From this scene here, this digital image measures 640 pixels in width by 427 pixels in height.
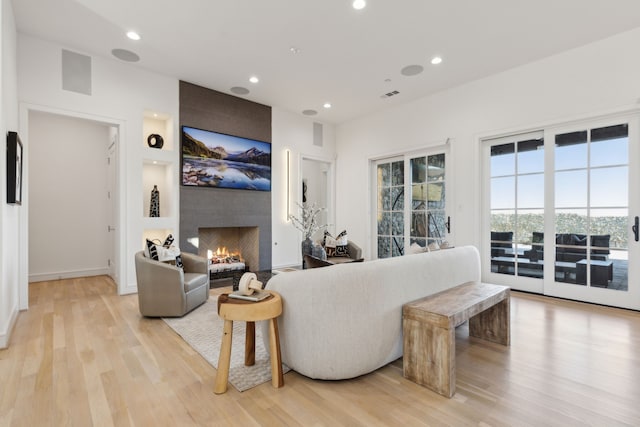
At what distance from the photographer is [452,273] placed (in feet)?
9.16

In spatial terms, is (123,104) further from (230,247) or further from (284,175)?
(230,247)

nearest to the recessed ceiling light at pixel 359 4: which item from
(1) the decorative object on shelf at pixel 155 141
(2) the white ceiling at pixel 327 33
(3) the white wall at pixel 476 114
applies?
(2) the white ceiling at pixel 327 33

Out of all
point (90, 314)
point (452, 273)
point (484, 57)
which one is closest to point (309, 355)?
point (452, 273)

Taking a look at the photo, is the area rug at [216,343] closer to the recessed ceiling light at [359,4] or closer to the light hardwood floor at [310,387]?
the light hardwood floor at [310,387]

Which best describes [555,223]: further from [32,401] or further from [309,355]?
[32,401]

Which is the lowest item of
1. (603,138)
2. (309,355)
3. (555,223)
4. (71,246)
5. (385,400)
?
(385,400)

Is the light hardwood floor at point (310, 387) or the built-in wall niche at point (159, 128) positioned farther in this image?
the built-in wall niche at point (159, 128)

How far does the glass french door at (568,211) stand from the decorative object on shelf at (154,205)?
500 cm

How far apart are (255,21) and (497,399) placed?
392 centimetres

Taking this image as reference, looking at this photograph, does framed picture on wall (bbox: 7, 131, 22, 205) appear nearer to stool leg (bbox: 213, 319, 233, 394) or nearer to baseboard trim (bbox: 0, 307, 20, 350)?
baseboard trim (bbox: 0, 307, 20, 350)

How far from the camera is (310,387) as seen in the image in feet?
6.63

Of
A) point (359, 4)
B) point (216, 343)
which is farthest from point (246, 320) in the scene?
point (359, 4)

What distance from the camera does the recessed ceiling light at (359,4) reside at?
3046 mm

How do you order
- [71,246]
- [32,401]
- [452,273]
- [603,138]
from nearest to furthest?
1. [32,401]
2. [452,273]
3. [603,138]
4. [71,246]
